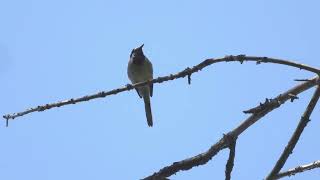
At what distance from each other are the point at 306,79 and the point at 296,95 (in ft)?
0.37

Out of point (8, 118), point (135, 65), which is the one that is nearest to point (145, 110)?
point (135, 65)

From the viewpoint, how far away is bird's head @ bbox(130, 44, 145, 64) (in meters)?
12.9

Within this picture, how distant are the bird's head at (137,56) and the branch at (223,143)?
31.5 ft

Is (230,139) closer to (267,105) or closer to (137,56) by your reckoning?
(267,105)

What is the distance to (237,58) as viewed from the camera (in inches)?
127

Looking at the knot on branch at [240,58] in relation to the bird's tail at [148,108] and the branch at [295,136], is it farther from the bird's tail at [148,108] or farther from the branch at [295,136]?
the bird's tail at [148,108]

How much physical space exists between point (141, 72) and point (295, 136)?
9568 mm

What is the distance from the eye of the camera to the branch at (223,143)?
2829 millimetres

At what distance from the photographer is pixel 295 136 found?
3.13 meters

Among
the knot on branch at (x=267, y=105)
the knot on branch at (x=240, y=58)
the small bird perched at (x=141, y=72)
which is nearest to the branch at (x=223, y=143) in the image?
the knot on branch at (x=267, y=105)

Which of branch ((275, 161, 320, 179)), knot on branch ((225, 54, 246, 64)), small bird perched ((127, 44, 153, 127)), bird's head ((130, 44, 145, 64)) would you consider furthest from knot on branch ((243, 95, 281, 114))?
bird's head ((130, 44, 145, 64))

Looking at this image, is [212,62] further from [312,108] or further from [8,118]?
[8,118]

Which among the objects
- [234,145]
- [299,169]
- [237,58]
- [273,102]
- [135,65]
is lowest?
[299,169]

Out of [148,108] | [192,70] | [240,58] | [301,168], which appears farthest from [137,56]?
[301,168]
